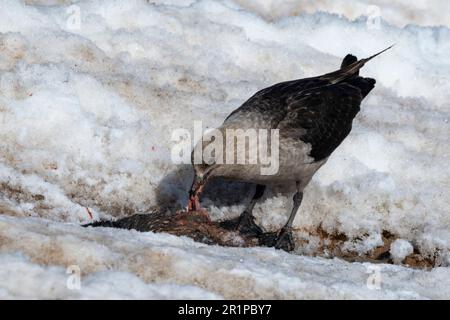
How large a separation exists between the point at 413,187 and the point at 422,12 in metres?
Result: 6.33

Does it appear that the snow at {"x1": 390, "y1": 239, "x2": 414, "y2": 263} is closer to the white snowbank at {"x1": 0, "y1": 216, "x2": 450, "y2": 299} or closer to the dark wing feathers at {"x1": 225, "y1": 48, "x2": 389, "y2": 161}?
the dark wing feathers at {"x1": 225, "y1": 48, "x2": 389, "y2": 161}

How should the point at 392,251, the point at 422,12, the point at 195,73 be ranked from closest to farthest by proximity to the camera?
the point at 392,251 → the point at 195,73 → the point at 422,12

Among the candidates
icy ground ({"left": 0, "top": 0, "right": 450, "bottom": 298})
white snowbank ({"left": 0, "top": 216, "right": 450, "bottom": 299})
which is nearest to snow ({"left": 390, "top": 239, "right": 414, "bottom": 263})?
icy ground ({"left": 0, "top": 0, "right": 450, "bottom": 298})

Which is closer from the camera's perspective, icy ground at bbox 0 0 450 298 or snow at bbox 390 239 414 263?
icy ground at bbox 0 0 450 298

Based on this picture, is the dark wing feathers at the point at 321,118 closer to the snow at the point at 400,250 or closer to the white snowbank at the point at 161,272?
the snow at the point at 400,250

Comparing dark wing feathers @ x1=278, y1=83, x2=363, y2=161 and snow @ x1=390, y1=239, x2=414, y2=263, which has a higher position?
dark wing feathers @ x1=278, y1=83, x2=363, y2=161

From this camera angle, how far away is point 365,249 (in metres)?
8.05

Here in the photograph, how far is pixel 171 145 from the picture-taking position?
8922 mm

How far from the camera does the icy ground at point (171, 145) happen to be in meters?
5.44

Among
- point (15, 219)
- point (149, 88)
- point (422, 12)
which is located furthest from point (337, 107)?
point (422, 12)

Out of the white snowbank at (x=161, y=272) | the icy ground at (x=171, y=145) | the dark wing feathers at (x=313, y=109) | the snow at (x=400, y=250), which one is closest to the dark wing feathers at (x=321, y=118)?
the dark wing feathers at (x=313, y=109)

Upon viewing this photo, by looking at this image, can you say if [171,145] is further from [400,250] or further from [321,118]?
[400,250]

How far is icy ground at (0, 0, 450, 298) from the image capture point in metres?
5.44

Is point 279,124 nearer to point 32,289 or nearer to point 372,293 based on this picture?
point 372,293
